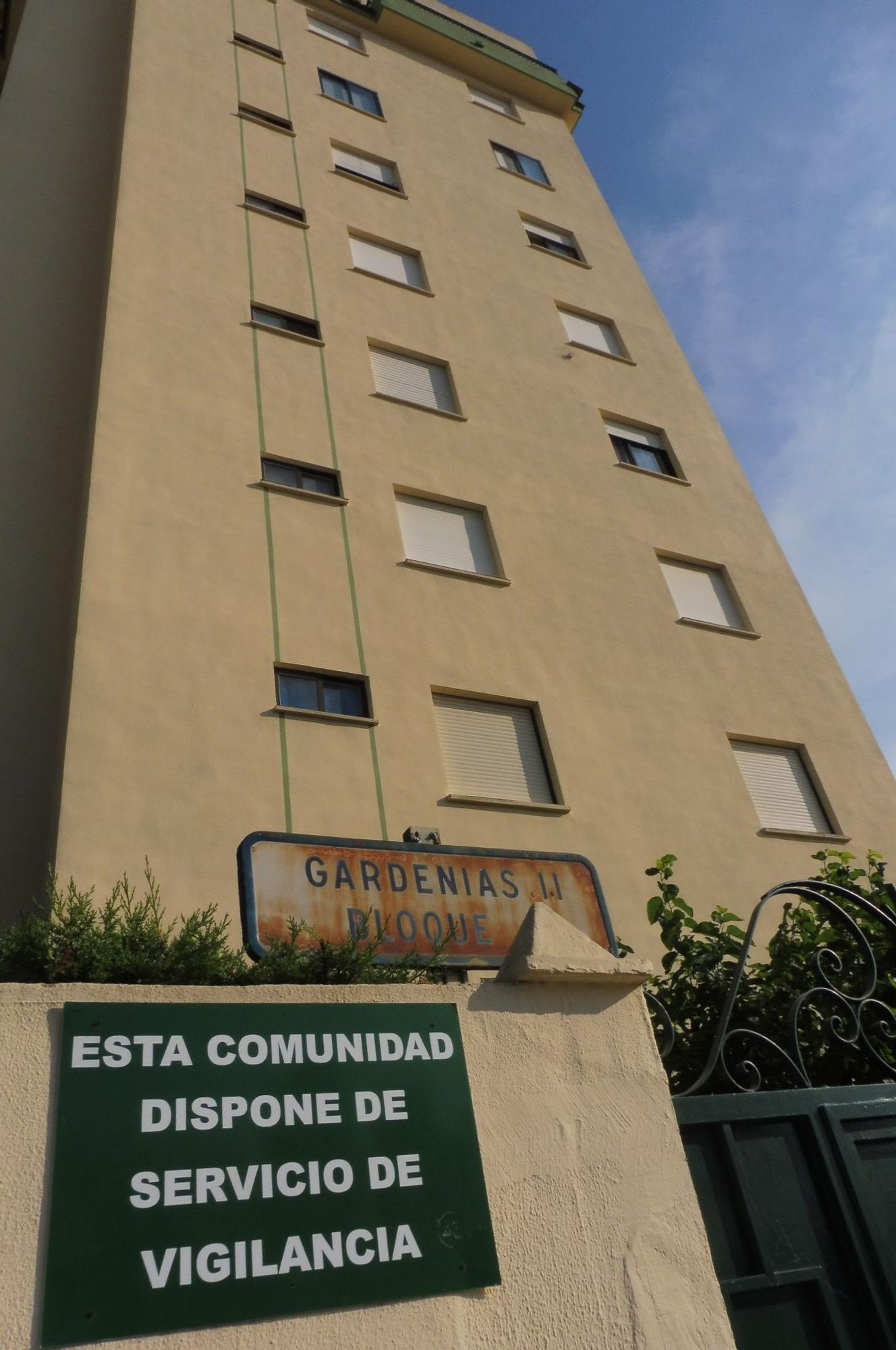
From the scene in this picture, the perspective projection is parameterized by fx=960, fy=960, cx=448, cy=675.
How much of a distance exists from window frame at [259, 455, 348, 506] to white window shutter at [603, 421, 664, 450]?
5431 millimetres

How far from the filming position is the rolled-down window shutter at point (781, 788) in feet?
35.7

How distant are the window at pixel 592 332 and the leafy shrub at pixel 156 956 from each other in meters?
14.2

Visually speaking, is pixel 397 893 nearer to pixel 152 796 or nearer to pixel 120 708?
pixel 152 796

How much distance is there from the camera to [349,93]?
19219 millimetres

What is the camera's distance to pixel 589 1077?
3904mm

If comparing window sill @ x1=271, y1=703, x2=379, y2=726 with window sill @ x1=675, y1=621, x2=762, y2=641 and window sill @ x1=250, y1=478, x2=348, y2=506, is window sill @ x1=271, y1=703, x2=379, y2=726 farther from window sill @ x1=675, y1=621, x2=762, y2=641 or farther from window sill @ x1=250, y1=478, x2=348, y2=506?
window sill @ x1=675, y1=621, x2=762, y2=641

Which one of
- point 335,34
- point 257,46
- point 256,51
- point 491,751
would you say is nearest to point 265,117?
point 256,51

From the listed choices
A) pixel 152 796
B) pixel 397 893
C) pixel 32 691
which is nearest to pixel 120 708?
pixel 152 796

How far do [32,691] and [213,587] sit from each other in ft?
6.24

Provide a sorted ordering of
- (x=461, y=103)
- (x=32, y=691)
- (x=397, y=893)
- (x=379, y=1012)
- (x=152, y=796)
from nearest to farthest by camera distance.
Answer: (x=379, y=1012)
(x=397, y=893)
(x=152, y=796)
(x=32, y=691)
(x=461, y=103)

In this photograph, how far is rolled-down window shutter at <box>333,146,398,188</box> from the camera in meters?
17.1

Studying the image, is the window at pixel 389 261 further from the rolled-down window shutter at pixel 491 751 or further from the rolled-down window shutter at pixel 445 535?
the rolled-down window shutter at pixel 491 751

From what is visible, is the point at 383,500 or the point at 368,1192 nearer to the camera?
the point at 368,1192

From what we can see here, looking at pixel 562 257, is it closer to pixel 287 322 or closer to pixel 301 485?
pixel 287 322
